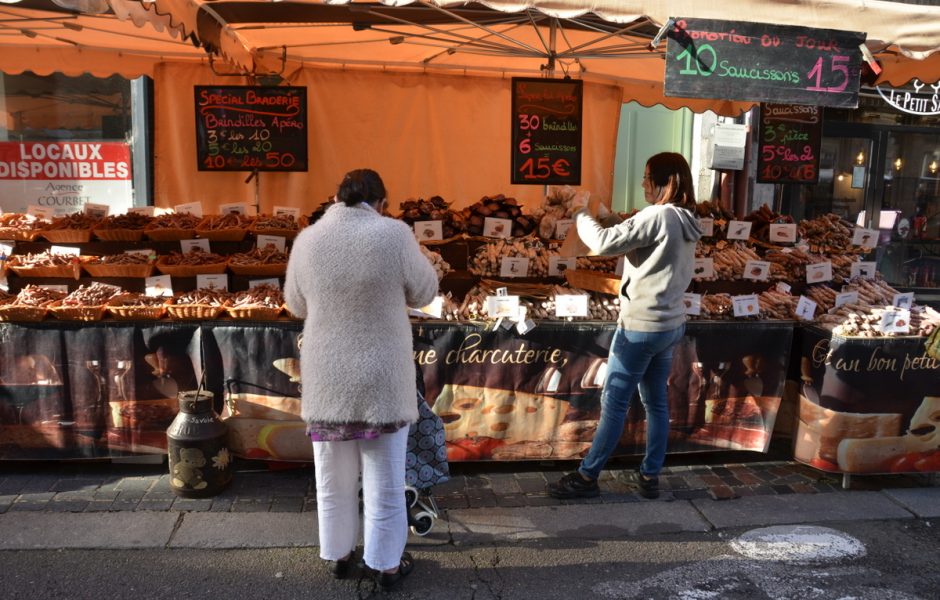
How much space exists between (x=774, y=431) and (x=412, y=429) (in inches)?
112

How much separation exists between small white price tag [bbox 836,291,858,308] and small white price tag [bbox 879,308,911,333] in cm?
40

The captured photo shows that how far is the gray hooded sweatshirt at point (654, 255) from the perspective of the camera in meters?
3.99

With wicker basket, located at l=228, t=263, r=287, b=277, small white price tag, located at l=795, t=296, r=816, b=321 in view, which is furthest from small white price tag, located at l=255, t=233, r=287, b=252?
small white price tag, located at l=795, t=296, r=816, b=321

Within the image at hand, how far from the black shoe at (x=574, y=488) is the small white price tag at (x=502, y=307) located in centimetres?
106

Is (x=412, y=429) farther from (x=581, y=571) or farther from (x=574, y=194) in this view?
(x=574, y=194)

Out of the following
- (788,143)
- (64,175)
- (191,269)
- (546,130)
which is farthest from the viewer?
(64,175)

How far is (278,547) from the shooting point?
3.81m

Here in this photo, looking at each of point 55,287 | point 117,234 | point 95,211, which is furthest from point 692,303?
point 95,211

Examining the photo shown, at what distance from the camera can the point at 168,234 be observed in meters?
5.14

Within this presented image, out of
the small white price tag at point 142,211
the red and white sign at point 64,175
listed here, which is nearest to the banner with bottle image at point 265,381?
the small white price tag at point 142,211

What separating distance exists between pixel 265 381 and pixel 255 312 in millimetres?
435

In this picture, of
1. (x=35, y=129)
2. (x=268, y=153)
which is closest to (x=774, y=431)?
(x=268, y=153)

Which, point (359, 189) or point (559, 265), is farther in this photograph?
point (559, 265)

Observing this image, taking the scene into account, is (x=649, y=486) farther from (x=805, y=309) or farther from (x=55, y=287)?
(x=55, y=287)
